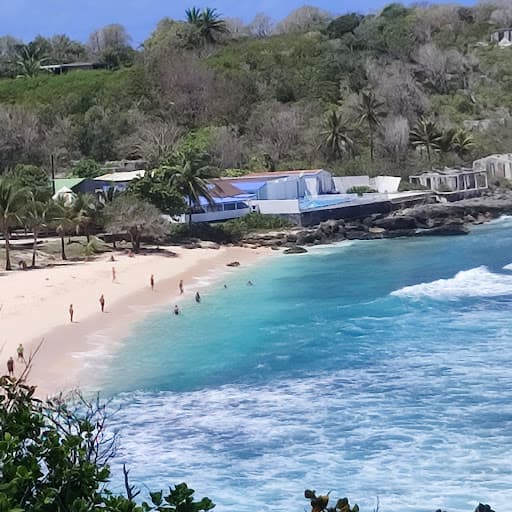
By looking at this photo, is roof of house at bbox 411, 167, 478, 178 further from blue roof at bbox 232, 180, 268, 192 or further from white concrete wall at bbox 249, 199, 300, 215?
white concrete wall at bbox 249, 199, 300, 215

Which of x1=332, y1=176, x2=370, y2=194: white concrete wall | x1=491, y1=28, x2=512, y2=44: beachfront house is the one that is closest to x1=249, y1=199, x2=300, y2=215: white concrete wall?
x1=332, y1=176, x2=370, y2=194: white concrete wall

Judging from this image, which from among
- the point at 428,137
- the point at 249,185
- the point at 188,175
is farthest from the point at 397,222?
the point at 428,137

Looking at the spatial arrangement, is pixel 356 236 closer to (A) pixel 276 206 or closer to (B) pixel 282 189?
(A) pixel 276 206

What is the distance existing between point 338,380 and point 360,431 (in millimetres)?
3705

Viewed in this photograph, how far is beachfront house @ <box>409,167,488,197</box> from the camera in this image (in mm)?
66812

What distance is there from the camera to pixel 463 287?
32.8 metres

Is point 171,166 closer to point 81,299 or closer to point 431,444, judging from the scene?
point 81,299

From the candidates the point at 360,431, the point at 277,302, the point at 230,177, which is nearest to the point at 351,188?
the point at 230,177

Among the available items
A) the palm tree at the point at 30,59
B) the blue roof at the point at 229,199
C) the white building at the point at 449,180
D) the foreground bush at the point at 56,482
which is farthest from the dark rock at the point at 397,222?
the palm tree at the point at 30,59

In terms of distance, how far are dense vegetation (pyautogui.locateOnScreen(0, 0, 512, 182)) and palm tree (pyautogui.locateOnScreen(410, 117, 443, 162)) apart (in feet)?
0.47

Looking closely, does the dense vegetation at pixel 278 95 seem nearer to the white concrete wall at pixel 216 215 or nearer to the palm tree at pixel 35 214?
the white concrete wall at pixel 216 215

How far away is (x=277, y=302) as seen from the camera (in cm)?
3139

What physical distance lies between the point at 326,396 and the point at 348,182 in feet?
161

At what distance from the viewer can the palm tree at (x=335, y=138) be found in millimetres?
71062
